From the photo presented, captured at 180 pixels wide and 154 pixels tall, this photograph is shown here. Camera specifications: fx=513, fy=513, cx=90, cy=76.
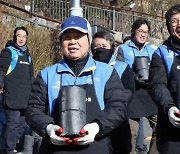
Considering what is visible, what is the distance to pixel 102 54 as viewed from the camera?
5.29 metres

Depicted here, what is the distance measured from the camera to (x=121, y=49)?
6543 mm

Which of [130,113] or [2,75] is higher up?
[2,75]

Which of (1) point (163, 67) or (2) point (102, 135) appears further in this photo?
(1) point (163, 67)

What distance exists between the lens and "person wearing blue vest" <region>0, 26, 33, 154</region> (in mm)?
7441

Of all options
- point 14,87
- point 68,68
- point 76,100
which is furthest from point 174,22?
point 14,87

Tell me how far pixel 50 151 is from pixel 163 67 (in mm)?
1049

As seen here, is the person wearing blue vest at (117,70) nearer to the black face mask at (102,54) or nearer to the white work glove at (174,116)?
the black face mask at (102,54)

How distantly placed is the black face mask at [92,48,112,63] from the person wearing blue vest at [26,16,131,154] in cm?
164

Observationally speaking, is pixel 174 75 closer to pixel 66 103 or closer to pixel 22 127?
pixel 66 103

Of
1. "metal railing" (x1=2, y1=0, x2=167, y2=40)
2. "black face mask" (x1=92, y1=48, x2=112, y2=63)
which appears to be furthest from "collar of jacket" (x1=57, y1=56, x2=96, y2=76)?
"metal railing" (x1=2, y1=0, x2=167, y2=40)

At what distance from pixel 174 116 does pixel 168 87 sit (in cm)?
35

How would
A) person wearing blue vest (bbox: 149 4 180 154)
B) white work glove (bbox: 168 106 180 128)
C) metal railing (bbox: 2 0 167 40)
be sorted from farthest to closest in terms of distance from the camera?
metal railing (bbox: 2 0 167 40)
person wearing blue vest (bbox: 149 4 180 154)
white work glove (bbox: 168 106 180 128)

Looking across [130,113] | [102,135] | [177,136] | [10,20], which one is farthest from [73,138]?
[10,20]

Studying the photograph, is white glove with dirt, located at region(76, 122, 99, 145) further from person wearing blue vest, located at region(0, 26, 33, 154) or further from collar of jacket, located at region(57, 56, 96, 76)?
person wearing blue vest, located at region(0, 26, 33, 154)
